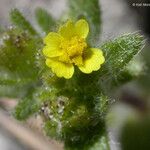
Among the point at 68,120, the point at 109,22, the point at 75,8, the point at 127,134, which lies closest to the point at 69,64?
the point at 68,120

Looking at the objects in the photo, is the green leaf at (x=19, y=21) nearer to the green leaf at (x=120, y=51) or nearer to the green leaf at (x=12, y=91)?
the green leaf at (x=12, y=91)

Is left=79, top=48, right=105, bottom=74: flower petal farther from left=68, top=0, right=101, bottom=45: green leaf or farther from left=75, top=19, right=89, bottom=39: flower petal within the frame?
left=68, top=0, right=101, bottom=45: green leaf

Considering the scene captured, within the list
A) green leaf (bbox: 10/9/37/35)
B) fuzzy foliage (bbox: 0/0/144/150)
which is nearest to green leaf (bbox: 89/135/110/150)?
fuzzy foliage (bbox: 0/0/144/150)

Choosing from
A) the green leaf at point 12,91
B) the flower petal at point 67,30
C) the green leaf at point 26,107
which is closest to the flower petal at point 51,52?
the flower petal at point 67,30

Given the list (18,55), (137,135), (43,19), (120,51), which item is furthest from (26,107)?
(137,135)

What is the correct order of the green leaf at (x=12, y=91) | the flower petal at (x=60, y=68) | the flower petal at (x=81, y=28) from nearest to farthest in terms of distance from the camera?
1. the flower petal at (x=60, y=68)
2. the flower petal at (x=81, y=28)
3. the green leaf at (x=12, y=91)

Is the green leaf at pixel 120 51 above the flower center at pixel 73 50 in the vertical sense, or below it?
below

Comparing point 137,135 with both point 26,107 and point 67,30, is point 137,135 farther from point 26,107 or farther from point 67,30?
point 67,30
